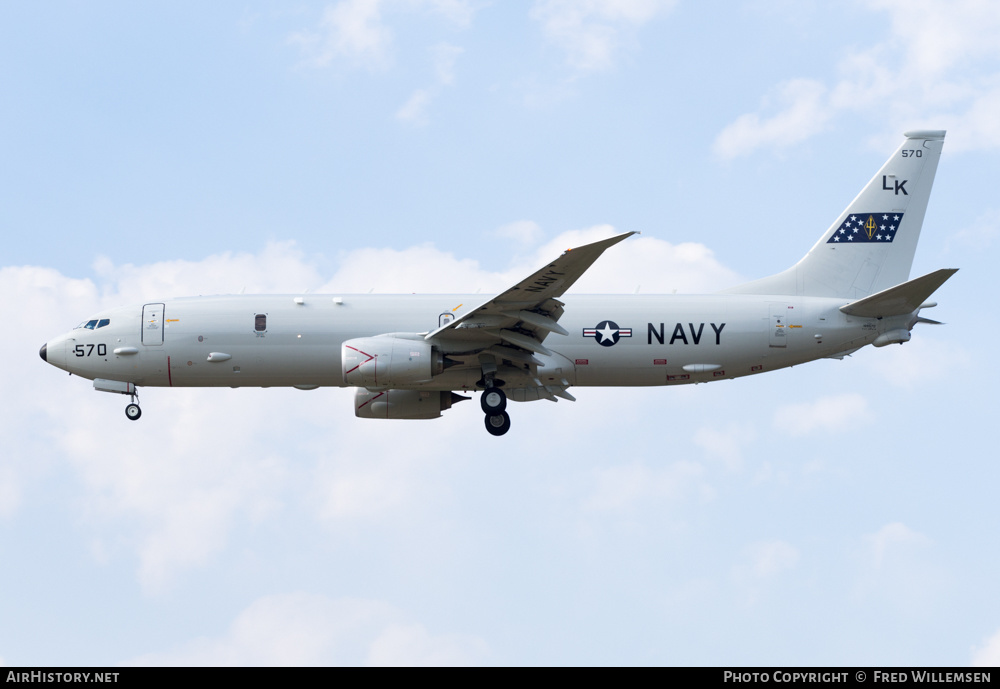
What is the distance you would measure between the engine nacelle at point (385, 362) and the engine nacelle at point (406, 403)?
4171 mm

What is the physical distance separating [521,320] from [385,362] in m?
3.89

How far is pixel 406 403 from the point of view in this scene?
121 feet

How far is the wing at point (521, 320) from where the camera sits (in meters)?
30.1

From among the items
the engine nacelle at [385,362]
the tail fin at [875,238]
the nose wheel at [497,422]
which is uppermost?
the tail fin at [875,238]

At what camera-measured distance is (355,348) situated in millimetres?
32344

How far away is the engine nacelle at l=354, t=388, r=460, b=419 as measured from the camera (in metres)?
36.9

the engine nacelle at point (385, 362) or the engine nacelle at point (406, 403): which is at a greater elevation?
the engine nacelle at point (385, 362)

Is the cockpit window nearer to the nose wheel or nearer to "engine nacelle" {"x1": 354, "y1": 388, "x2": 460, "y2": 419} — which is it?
"engine nacelle" {"x1": 354, "y1": 388, "x2": 460, "y2": 419}

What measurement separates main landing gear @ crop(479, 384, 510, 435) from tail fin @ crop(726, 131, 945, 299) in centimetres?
807

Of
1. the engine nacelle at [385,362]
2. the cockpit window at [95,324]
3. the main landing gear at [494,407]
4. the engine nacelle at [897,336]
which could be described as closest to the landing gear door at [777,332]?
the engine nacelle at [897,336]

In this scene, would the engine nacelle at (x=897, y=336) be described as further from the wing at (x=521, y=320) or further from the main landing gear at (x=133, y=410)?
the main landing gear at (x=133, y=410)

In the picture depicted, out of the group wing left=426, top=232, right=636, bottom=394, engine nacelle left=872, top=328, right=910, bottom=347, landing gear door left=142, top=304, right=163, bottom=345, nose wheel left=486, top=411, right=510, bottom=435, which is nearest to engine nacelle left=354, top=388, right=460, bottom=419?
nose wheel left=486, top=411, right=510, bottom=435

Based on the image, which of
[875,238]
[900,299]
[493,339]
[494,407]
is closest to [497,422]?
[494,407]
